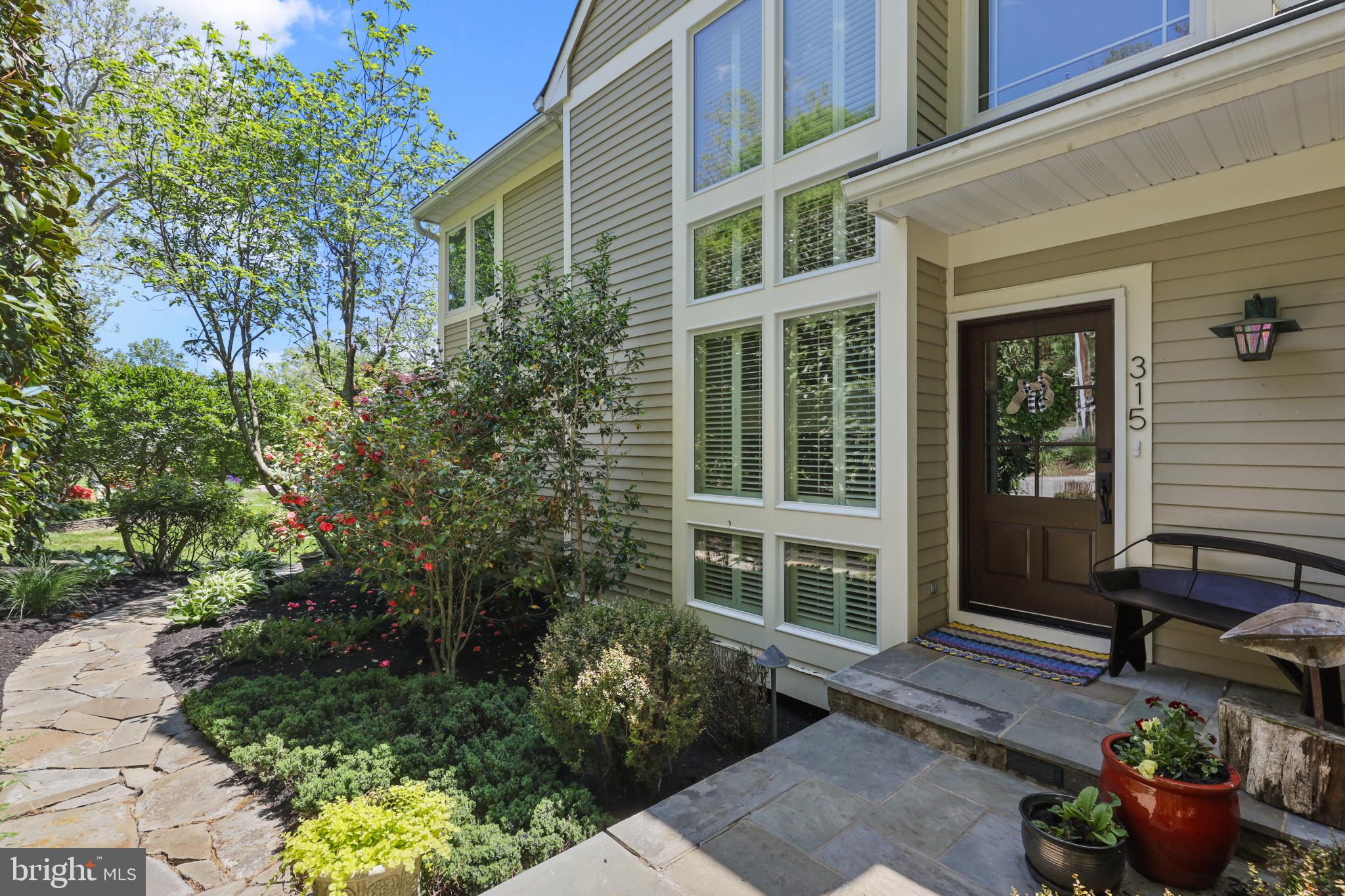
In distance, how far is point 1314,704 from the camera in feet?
7.13

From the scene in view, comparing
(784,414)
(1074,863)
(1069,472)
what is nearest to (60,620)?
(784,414)

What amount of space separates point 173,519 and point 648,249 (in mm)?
6769

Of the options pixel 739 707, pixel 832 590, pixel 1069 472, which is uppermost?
pixel 1069 472

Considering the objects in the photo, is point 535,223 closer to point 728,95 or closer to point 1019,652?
point 728,95

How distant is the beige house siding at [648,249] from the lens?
5.22 m

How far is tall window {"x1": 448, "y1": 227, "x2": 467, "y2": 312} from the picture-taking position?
344 inches

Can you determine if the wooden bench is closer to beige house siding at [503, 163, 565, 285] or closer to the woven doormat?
the woven doormat

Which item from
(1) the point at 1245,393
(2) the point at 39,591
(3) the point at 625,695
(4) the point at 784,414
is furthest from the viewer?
(2) the point at 39,591

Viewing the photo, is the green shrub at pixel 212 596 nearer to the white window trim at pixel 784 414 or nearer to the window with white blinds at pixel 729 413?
the window with white blinds at pixel 729 413

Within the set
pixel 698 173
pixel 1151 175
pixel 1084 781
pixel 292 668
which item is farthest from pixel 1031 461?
pixel 292 668

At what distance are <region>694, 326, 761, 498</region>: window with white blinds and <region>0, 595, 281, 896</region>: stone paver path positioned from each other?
11.0 feet

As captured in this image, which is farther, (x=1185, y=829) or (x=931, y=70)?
(x=931, y=70)

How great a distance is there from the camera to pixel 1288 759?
218cm

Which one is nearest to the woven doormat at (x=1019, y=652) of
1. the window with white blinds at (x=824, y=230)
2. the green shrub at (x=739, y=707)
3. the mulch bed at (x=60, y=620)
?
the green shrub at (x=739, y=707)
